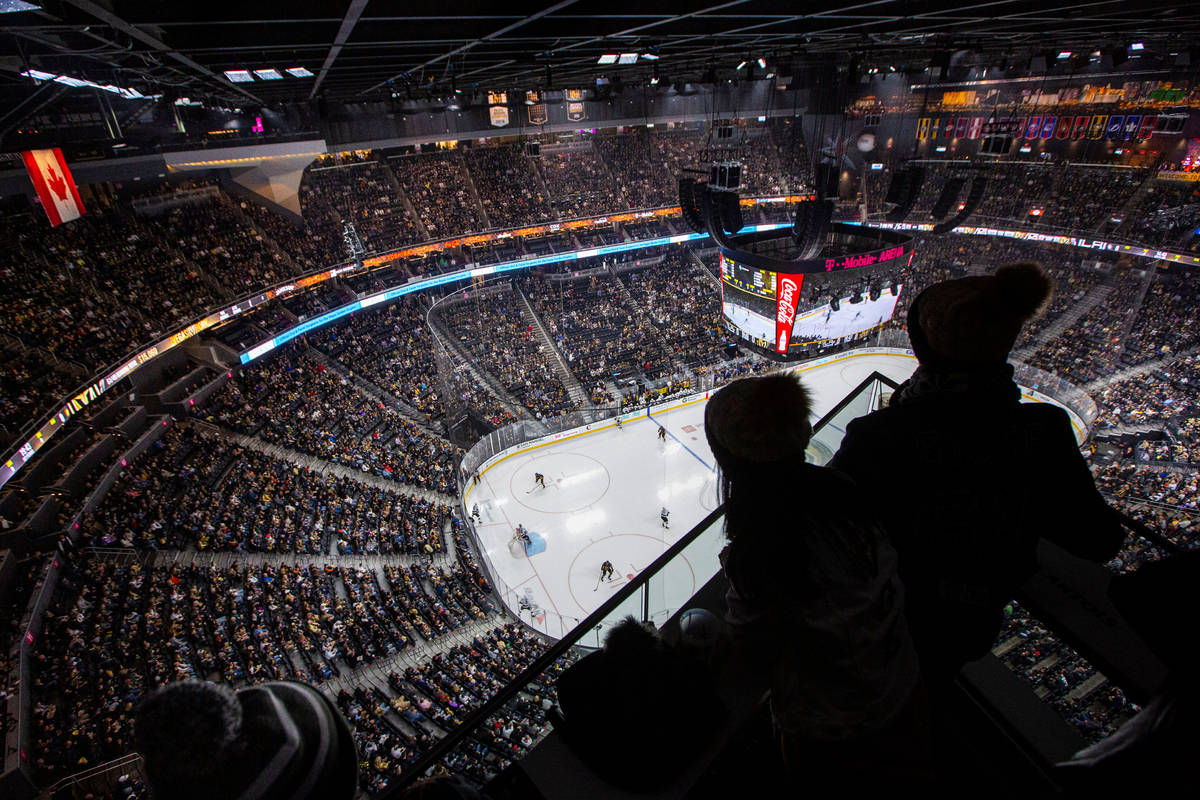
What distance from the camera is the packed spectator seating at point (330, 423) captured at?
758 inches

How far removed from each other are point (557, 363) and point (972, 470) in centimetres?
2570

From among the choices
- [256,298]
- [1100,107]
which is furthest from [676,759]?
[1100,107]

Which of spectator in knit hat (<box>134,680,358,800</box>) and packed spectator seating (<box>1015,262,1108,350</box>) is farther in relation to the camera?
packed spectator seating (<box>1015,262,1108,350</box>)

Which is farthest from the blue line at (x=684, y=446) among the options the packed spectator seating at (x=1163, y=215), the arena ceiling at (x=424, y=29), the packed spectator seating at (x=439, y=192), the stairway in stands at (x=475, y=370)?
the packed spectator seating at (x=1163, y=215)

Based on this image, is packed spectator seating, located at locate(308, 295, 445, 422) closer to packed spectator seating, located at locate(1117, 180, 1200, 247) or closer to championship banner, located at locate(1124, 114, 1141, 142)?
packed spectator seating, located at locate(1117, 180, 1200, 247)

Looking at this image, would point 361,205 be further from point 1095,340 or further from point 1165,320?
point 1165,320

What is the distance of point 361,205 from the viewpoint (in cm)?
3114

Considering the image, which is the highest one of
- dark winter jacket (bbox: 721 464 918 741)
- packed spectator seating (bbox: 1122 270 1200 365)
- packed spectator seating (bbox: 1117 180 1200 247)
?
dark winter jacket (bbox: 721 464 918 741)

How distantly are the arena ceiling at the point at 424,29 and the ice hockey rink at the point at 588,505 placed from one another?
11.7 m

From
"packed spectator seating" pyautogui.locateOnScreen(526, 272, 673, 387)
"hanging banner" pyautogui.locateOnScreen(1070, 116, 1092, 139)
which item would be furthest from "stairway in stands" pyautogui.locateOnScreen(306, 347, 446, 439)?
"hanging banner" pyautogui.locateOnScreen(1070, 116, 1092, 139)

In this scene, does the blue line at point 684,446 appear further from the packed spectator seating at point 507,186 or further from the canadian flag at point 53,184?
the canadian flag at point 53,184

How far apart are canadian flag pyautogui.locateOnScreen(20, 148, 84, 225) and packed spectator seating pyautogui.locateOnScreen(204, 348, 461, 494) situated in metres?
7.12

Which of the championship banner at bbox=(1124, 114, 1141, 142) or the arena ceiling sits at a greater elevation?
the arena ceiling

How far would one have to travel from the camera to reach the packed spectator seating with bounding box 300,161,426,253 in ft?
96.9
